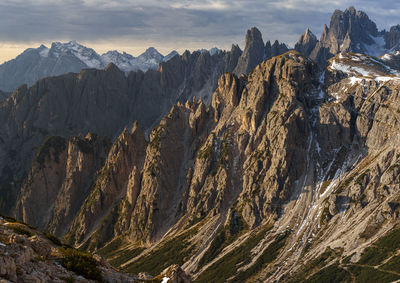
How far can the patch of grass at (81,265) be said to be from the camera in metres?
41.4

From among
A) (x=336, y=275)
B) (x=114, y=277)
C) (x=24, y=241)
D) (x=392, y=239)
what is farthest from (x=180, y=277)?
(x=392, y=239)

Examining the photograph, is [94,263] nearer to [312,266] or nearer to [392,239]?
[312,266]

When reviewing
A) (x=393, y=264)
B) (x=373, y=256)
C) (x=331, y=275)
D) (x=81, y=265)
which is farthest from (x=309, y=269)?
(x=81, y=265)

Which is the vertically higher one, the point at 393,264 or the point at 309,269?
the point at 393,264

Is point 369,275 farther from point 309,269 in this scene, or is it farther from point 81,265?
point 81,265

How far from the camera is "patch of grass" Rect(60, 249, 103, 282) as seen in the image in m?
41.4

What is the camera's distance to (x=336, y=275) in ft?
615

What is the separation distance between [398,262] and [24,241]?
19114 centimetres

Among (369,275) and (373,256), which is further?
(373,256)

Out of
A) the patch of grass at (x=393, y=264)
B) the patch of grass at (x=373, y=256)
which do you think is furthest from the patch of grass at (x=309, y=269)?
the patch of grass at (x=393, y=264)

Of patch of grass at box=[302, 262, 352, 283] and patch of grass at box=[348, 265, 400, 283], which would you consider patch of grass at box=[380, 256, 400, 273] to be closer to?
patch of grass at box=[348, 265, 400, 283]

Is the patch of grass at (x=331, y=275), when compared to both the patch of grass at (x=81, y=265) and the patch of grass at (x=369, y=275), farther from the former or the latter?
the patch of grass at (x=81, y=265)

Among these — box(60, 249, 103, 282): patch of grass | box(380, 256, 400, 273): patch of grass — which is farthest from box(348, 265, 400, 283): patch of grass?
box(60, 249, 103, 282): patch of grass

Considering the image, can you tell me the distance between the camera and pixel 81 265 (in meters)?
42.4
